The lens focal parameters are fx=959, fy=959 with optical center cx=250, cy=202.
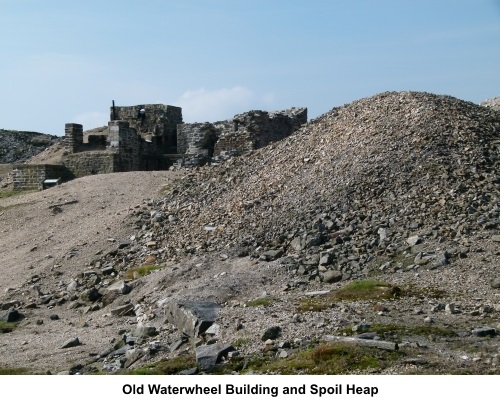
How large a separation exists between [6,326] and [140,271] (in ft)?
8.63

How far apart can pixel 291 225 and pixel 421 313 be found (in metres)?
5.18

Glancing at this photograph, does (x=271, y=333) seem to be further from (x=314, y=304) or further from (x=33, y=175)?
(x=33, y=175)

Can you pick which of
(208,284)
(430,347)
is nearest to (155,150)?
(208,284)

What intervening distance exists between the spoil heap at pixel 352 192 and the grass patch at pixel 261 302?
143cm

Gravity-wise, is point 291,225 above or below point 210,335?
above

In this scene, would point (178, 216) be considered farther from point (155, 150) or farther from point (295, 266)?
point (155, 150)

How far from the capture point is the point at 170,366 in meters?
11.4

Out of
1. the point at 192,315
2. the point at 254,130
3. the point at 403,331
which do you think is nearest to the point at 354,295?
the point at 403,331

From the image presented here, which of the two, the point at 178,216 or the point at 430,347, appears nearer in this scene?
the point at 430,347

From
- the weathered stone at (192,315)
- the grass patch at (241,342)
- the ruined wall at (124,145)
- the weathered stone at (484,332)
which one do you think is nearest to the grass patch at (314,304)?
the weathered stone at (192,315)

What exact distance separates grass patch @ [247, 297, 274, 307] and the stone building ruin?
13712mm

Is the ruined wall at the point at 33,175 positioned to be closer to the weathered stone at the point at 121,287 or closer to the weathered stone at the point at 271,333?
the weathered stone at the point at 121,287

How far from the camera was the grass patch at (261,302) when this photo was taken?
13.8m
